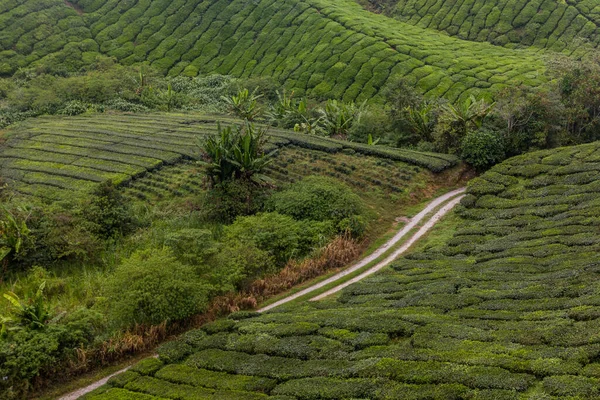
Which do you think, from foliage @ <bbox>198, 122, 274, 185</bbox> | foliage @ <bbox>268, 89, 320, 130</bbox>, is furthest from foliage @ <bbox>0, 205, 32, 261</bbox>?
foliage @ <bbox>268, 89, 320, 130</bbox>

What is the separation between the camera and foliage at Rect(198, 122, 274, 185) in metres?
27.0

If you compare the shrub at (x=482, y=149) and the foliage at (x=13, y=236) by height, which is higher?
the shrub at (x=482, y=149)

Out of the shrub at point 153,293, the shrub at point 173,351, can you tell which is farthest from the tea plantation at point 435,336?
the shrub at point 153,293

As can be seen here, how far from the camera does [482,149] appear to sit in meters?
32.1

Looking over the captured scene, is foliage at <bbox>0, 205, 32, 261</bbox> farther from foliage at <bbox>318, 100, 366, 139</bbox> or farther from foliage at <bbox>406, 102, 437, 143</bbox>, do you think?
foliage at <bbox>406, 102, 437, 143</bbox>

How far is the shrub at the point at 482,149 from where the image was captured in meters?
32.0

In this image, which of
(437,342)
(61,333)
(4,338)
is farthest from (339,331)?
(4,338)

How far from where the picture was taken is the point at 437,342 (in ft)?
47.7

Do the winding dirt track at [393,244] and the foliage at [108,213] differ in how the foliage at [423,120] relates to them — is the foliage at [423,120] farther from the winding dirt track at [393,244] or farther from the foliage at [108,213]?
the foliage at [108,213]

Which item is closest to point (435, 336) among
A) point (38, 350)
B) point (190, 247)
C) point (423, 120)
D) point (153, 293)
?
point (153, 293)

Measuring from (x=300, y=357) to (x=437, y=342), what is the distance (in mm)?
3730

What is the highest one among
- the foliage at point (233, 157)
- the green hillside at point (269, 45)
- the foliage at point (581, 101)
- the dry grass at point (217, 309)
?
the green hillside at point (269, 45)

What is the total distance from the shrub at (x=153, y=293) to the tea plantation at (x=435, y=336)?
1.18 m

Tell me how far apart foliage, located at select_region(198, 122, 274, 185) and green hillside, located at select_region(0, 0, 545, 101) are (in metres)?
22.2
